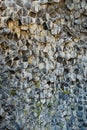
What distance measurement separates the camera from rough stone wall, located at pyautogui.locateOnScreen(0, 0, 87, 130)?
1604 millimetres

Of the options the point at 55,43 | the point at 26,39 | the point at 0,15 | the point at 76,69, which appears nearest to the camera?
the point at 0,15

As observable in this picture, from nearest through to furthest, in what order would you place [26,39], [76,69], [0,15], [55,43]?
[0,15] < [26,39] < [55,43] < [76,69]

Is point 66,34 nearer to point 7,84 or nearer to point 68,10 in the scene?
point 68,10

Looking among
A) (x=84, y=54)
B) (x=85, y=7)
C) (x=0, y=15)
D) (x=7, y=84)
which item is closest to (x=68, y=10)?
(x=85, y=7)

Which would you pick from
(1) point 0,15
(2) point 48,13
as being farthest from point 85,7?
(1) point 0,15

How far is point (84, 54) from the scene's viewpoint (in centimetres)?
191

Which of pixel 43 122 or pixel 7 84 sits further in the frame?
pixel 43 122

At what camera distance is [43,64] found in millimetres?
1731

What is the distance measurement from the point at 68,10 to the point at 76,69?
1.14 ft

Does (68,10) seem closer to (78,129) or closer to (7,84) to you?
(7,84)

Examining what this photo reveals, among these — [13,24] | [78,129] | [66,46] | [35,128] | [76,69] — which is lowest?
[78,129]

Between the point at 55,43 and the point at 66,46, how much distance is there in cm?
9

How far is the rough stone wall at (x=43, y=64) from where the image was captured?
1.60m

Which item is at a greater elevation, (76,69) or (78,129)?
(76,69)
